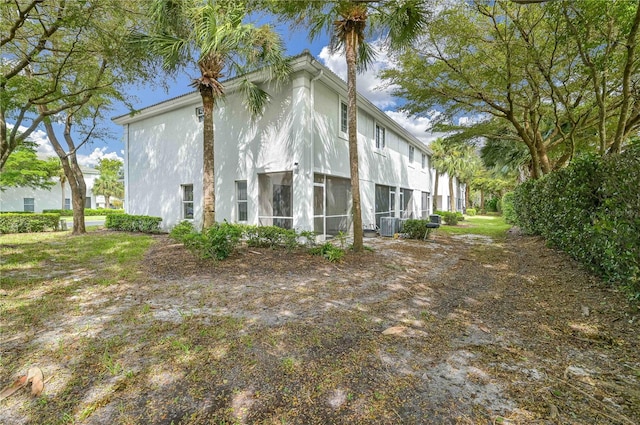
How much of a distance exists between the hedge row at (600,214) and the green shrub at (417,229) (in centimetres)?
424

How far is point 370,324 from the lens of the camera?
378 cm

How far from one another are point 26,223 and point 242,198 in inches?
472

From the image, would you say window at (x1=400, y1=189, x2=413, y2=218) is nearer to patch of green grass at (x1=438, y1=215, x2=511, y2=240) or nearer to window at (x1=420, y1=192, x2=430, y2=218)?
patch of green grass at (x1=438, y1=215, x2=511, y2=240)

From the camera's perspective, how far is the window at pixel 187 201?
42.0 ft

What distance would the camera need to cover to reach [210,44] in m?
7.38

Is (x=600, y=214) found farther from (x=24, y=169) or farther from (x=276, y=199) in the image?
(x=24, y=169)

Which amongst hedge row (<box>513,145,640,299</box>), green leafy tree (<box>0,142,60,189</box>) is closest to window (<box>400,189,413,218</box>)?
hedge row (<box>513,145,640,299</box>)

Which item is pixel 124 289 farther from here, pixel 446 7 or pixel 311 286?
pixel 446 7

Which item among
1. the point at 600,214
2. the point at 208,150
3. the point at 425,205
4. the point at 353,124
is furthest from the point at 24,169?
the point at 600,214

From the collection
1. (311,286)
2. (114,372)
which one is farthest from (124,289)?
(311,286)

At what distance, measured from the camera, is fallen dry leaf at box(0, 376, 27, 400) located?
237 cm

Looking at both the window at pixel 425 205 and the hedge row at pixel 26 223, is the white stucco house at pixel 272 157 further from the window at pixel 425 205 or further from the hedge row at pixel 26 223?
the window at pixel 425 205

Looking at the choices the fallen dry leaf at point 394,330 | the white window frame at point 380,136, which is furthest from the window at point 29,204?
the fallen dry leaf at point 394,330

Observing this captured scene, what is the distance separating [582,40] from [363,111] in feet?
25.7
